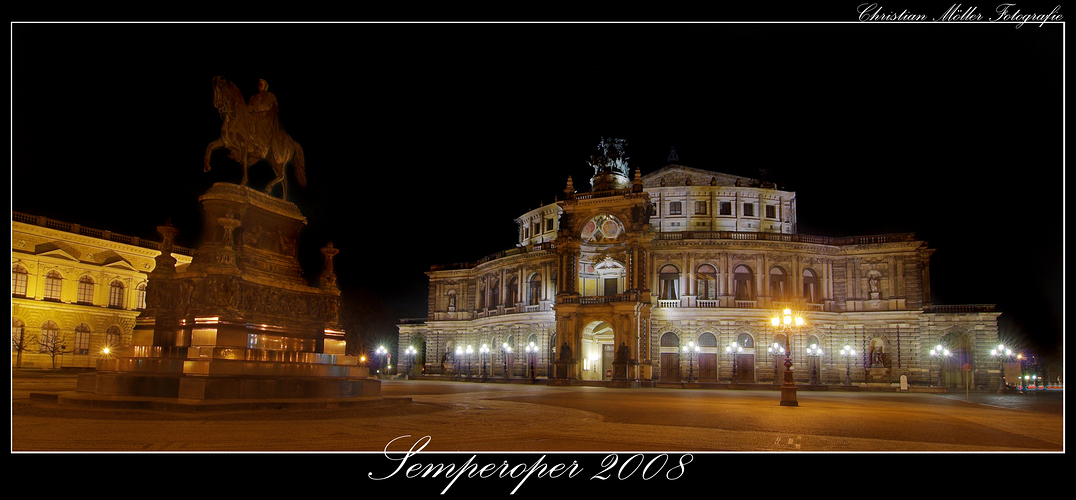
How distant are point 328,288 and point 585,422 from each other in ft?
24.8

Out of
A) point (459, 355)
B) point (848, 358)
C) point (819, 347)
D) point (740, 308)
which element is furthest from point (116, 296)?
point (848, 358)

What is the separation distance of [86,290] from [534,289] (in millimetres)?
36201

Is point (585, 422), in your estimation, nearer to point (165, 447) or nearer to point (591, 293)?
point (165, 447)

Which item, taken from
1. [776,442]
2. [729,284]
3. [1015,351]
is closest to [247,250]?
[776,442]

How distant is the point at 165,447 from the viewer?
33.5ft

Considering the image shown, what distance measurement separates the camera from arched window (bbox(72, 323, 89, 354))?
5892 cm

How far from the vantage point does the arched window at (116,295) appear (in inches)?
2463

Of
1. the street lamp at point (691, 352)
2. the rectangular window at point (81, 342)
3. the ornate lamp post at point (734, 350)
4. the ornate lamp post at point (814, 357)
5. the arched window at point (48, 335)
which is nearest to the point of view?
the ornate lamp post at point (814, 357)

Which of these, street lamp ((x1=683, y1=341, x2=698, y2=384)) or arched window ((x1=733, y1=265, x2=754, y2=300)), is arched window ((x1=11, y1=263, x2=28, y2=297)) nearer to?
street lamp ((x1=683, y1=341, x2=698, y2=384))

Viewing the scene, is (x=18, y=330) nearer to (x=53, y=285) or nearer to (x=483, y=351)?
(x=53, y=285)

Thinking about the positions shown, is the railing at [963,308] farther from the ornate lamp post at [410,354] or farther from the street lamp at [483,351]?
the ornate lamp post at [410,354]

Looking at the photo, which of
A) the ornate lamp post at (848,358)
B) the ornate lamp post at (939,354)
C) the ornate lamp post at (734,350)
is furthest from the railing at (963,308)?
the ornate lamp post at (734,350)

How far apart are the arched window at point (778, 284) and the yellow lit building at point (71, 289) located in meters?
43.4

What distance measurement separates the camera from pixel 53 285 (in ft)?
190
